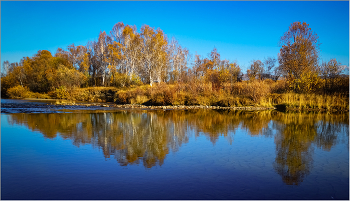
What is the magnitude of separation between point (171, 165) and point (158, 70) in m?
40.7

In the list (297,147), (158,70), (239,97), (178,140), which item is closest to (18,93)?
(158,70)

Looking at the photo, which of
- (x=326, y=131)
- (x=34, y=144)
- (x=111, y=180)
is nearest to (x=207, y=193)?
(x=111, y=180)

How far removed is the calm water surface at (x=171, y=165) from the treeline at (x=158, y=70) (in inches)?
719

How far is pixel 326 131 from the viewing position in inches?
456

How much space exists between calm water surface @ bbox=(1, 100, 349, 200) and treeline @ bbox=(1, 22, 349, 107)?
1827 centimetres

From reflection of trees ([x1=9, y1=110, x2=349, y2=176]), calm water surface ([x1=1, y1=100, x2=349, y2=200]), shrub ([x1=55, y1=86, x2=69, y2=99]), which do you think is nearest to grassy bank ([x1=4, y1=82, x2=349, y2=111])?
reflection of trees ([x1=9, y1=110, x2=349, y2=176])

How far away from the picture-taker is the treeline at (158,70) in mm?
27156

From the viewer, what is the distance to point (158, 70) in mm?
Answer: 46219

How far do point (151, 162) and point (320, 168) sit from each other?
410 cm

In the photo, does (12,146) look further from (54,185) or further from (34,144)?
(54,185)

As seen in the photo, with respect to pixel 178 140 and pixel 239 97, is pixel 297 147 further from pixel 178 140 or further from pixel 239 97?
pixel 239 97

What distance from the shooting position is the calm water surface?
4.75 m

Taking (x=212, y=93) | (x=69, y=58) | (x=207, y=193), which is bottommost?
(x=207, y=193)

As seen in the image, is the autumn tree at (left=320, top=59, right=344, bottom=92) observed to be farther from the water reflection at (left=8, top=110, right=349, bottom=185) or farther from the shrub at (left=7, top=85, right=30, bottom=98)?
the shrub at (left=7, top=85, right=30, bottom=98)
